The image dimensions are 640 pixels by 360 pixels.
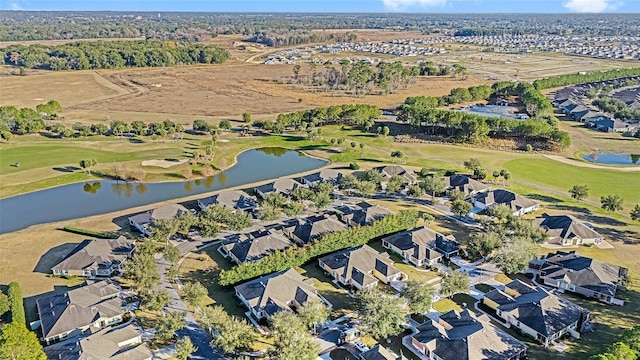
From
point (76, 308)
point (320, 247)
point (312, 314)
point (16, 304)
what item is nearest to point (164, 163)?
point (320, 247)

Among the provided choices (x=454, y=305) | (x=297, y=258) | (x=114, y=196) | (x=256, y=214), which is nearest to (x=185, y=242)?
(x=256, y=214)

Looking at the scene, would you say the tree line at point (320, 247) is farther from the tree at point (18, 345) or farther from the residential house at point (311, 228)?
the tree at point (18, 345)

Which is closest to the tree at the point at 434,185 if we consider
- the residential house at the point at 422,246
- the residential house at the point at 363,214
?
the residential house at the point at 363,214

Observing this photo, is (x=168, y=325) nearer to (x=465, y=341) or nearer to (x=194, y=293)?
(x=194, y=293)

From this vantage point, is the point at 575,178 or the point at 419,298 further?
the point at 575,178

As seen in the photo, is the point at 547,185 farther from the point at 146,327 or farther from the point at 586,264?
the point at 146,327

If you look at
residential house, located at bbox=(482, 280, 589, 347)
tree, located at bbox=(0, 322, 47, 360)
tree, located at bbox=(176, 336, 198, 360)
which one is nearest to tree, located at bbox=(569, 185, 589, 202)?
residential house, located at bbox=(482, 280, 589, 347)

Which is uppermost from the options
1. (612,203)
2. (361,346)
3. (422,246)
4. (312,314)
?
(612,203)
